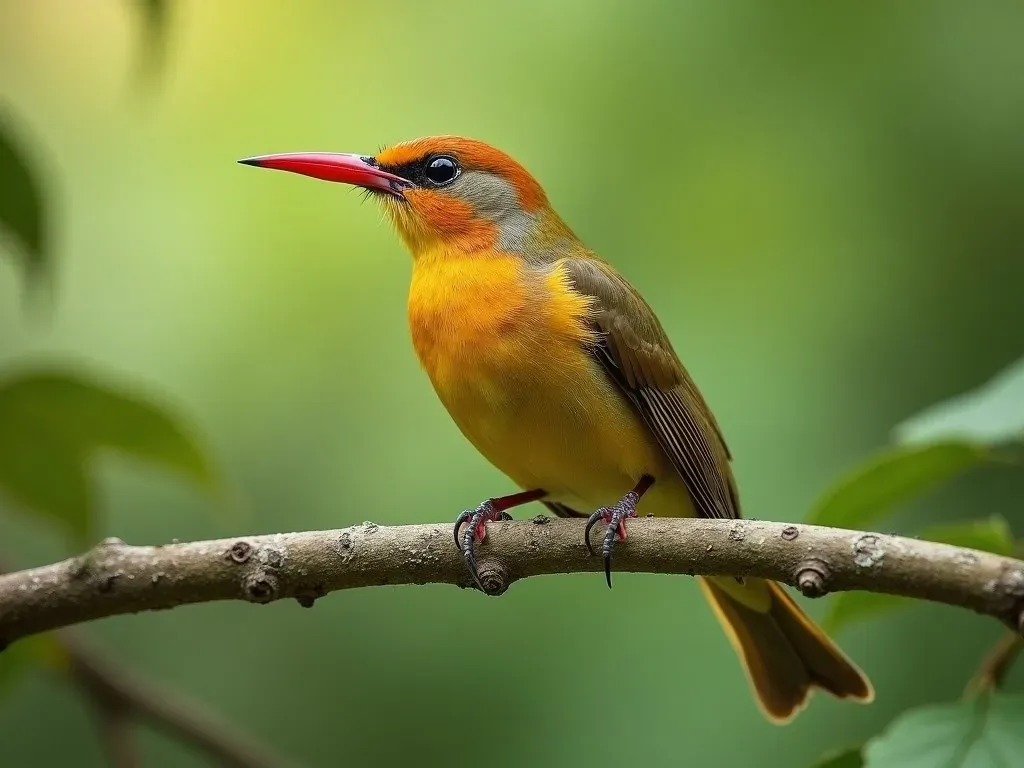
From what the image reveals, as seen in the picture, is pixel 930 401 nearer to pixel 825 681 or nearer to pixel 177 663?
pixel 825 681

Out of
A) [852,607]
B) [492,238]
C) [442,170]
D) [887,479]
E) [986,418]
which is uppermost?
[442,170]

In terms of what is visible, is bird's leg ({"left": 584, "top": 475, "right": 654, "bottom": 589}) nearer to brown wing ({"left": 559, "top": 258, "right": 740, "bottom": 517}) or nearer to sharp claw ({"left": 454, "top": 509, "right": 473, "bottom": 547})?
sharp claw ({"left": 454, "top": 509, "right": 473, "bottom": 547})

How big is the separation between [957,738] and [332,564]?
134 cm

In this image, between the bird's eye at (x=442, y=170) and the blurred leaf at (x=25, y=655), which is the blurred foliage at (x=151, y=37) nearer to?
the blurred leaf at (x=25, y=655)

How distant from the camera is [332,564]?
2.71 metres

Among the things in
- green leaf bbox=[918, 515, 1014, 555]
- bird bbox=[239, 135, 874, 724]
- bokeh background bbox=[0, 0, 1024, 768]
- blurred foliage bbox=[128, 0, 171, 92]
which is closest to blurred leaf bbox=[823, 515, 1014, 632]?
green leaf bbox=[918, 515, 1014, 555]

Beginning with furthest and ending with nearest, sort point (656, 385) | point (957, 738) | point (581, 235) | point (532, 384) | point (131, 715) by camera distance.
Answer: point (581, 235), point (656, 385), point (131, 715), point (532, 384), point (957, 738)

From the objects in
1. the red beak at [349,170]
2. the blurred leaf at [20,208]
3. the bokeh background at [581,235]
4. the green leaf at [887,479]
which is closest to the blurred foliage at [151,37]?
the blurred leaf at [20,208]

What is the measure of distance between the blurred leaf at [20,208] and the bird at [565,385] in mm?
1188

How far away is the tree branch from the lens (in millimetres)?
2523

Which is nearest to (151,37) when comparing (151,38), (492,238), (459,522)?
(151,38)

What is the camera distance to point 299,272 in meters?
5.58

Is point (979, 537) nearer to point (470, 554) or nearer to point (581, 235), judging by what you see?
point (470, 554)

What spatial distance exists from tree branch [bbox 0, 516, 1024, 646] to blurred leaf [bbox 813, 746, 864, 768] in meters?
0.53
